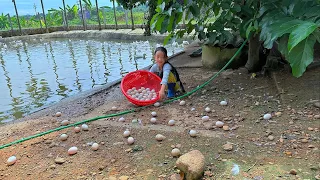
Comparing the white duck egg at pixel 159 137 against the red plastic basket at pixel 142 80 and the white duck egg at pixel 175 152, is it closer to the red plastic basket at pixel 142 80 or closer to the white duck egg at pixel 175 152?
the white duck egg at pixel 175 152

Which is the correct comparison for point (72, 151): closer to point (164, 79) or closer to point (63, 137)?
point (63, 137)

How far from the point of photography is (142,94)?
4359 millimetres

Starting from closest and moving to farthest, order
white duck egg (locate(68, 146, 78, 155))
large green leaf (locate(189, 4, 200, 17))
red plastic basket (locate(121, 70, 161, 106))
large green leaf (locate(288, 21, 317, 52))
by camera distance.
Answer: large green leaf (locate(288, 21, 317, 52)) < white duck egg (locate(68, 146, 78, 155)) < large green leaf (locate(189, 4, 200, 17)) < red plastic basket (locate(121, 70, 161, 106))

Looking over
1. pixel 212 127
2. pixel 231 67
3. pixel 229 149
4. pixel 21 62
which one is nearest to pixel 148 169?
pixel 229 149

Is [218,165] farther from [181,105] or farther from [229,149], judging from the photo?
[181,105]

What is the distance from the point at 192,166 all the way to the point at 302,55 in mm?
1096

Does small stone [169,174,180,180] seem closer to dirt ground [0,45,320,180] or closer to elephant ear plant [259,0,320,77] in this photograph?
dirt ground [0,45,320,180]

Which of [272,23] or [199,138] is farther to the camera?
[199,138]

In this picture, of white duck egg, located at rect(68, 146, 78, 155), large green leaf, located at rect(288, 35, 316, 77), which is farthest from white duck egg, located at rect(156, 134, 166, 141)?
large green leaf, located at rect(288, 35, 316, 77)

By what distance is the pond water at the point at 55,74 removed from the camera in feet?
18.4

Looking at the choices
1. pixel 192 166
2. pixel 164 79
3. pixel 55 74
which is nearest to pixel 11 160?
pixel 192 166

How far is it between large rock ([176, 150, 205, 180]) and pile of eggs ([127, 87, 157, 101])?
1986mm

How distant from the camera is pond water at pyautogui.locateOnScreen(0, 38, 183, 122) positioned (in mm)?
5617

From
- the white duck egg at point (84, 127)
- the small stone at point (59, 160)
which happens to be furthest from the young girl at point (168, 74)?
the small stone at point (59, 160)
